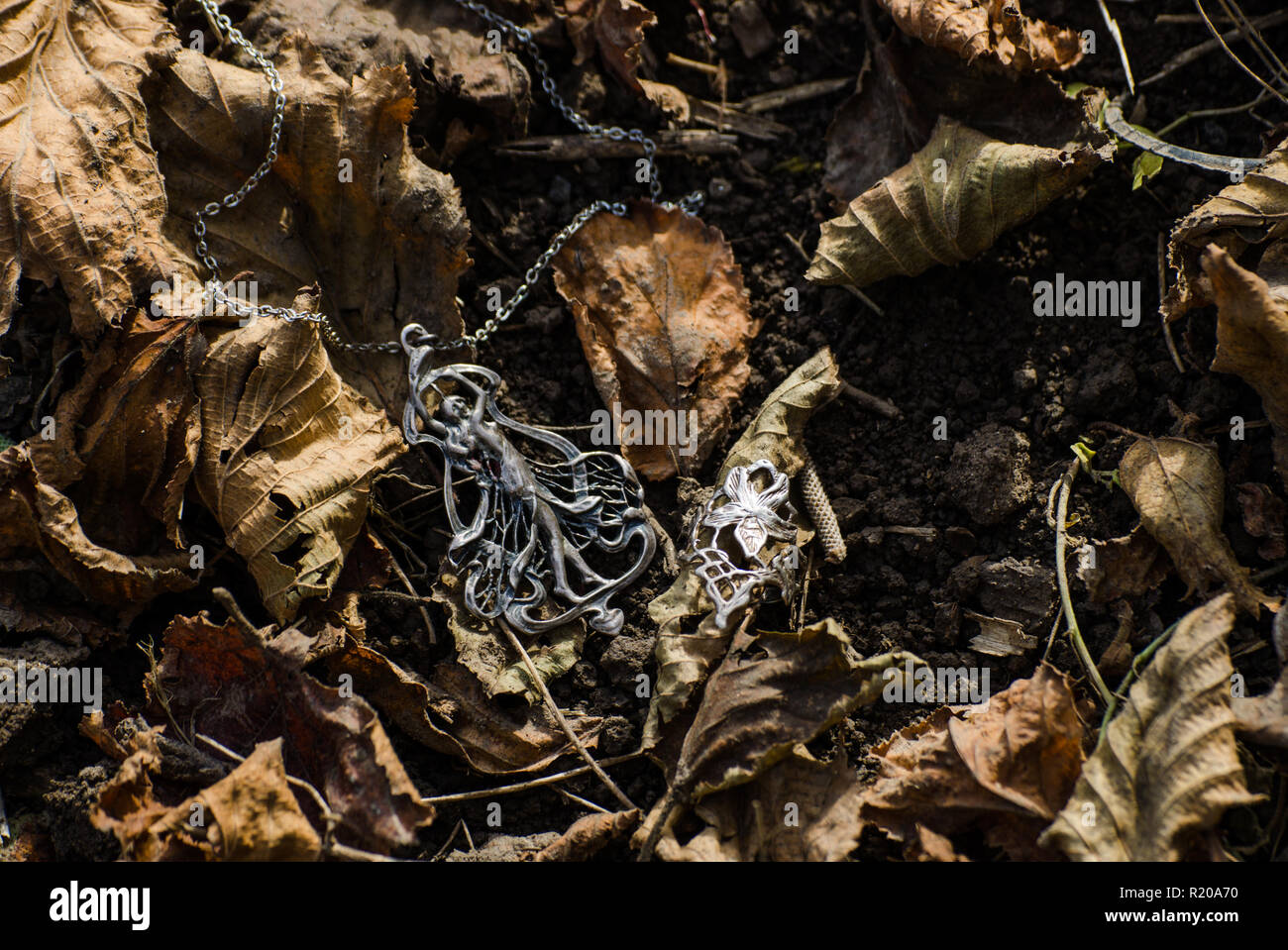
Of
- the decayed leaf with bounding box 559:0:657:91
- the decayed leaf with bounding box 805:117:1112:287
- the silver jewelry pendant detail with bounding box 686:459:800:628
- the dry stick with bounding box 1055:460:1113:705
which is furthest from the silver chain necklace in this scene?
the dry stick with bounding box 1055:460:1113:705

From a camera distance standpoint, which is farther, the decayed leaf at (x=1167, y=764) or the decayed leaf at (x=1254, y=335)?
the decayed leaf at (x=1254, y=335)

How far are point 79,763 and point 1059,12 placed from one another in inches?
151

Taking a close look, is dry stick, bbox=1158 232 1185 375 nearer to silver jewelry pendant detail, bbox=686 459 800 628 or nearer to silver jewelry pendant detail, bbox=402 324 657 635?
silver jewelry pendant detail, bbox=686 459 800 628

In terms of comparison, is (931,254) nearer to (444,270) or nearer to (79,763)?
(444,270)

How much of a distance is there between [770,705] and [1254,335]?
1551mm

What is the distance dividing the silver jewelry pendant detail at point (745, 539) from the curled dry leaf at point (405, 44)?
59.7 inches

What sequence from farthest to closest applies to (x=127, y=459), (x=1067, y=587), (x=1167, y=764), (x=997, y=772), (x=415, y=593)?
(x=415, y=593) < (x=127, y=459) < (x=1067, y=587) < (x=997, y=772) < (x=1167, y=764)

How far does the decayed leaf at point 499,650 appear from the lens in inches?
115

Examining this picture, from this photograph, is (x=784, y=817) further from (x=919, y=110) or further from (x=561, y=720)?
(x=919, y=110)

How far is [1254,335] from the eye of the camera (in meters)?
2.63

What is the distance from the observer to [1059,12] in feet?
11.5

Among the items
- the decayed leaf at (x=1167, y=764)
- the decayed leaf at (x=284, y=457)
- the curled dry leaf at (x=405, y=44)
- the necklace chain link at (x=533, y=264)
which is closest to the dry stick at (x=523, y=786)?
the decayed leaf at (x=284, y=457)

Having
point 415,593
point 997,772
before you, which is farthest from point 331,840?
point 997,772

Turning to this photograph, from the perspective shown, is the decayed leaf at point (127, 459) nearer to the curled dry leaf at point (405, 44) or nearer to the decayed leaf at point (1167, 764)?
the curled dry leaf at point (405, 44)
